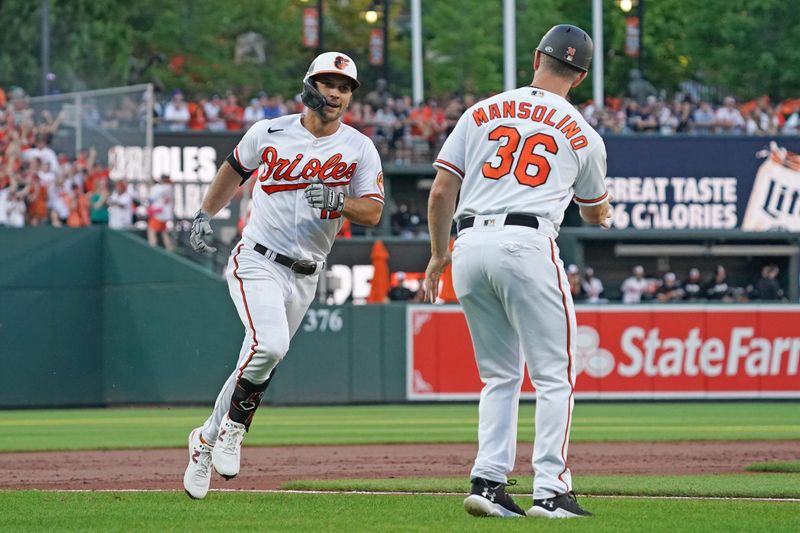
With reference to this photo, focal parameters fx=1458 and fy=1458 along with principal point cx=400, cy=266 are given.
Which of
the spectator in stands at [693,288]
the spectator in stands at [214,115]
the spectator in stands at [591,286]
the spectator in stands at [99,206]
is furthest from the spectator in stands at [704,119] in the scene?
the spectator in stands at [99,206]

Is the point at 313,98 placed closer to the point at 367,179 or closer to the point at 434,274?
the point at 367,179

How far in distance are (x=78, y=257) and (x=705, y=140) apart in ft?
37.9

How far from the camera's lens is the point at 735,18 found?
48.5m

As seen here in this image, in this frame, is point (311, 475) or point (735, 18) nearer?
point (311, 475)

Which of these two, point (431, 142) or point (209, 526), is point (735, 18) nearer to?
point (431, 142)

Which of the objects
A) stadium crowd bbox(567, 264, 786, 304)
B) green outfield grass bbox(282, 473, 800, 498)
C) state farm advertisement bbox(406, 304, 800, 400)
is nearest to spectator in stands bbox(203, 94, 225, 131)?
state farm advertisement bbox(406, 304, 800, 400)

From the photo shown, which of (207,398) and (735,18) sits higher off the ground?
(735,18)

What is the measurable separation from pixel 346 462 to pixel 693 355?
36.4ft

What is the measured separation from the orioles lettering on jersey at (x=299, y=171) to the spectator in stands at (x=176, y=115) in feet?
59.6

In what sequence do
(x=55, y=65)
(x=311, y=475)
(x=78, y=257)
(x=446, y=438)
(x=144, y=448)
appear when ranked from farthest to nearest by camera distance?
(x=55, y=65)
(x=78, y=257)
(x=446, y=438)
(x=144, y=448)
(x=311, y=475)

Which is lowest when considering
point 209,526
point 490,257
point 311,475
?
point 311,475

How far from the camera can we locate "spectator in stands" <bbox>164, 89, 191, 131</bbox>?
26.0 m

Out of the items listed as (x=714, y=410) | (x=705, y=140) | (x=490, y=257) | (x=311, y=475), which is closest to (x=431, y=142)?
(x=705, y=140)

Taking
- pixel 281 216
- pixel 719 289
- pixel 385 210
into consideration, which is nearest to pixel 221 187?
pixel 281 216
